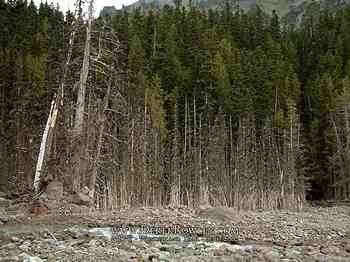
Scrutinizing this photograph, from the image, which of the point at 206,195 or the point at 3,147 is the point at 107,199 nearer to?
the point at 206,195

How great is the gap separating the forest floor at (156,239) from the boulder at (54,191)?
1120mm

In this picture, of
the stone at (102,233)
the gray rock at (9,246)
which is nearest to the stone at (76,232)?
the stone at (102,233)

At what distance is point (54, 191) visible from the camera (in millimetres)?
16156

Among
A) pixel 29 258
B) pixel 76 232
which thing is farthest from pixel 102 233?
pixel 29 258

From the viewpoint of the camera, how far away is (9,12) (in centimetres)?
7219

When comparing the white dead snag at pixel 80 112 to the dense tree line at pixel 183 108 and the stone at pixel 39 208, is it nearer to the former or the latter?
the dense tree line at pixel 183 108

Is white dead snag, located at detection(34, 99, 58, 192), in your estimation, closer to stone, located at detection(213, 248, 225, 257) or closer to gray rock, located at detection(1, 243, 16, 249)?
gray rock, located at detection(1, 243, 16, 249)

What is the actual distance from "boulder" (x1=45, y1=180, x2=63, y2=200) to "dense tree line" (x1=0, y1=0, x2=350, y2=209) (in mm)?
723

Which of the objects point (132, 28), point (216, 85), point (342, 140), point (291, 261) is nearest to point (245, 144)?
point (342, 140)

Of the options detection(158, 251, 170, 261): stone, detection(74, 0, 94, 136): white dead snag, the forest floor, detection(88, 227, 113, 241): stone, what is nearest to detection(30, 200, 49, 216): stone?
the forest floor

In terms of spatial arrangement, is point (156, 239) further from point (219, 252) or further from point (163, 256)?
point (163, 256)

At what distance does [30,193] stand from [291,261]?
29.7 ft

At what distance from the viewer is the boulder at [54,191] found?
16000mm

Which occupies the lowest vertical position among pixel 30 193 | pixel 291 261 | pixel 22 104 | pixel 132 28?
pixel 291 261
